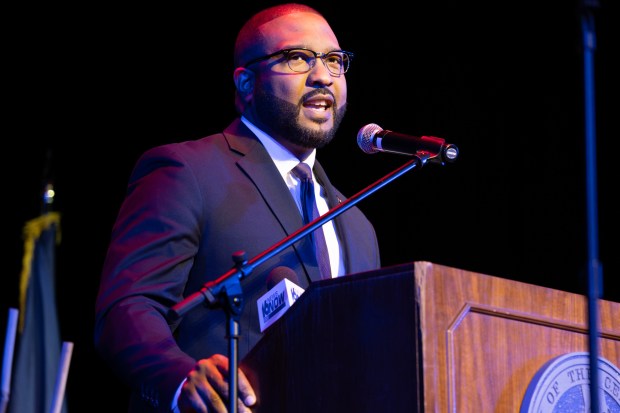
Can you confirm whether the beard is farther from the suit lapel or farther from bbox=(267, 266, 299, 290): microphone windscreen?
bbox=(267, 266, 299, 290): microphone windscreen

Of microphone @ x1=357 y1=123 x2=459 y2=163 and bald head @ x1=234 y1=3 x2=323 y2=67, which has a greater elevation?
bald head @ x1=234 y1=3 x2=323 y2=67

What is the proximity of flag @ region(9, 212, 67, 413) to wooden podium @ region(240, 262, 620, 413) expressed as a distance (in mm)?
2792

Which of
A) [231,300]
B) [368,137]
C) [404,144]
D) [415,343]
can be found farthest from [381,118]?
[415,343]

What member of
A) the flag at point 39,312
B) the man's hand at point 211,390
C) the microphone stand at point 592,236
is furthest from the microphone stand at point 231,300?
the flag at point 39,312

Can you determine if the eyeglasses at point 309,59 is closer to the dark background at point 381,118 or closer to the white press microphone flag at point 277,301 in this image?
the white press microphone flag at point 277,301

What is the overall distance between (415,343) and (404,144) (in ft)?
2.69

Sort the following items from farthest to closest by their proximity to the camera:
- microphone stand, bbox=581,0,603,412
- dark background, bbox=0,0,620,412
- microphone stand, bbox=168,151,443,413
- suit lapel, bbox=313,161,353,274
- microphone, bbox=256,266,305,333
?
dark background, bbox=0,0,620,412 < suit lapel, bbox=313,161,353,274 < microphone, bbox=256,266,305,333 < microphone stand, bbox=168,151,443,413 < microphone stand, bbox=581,0,603,412

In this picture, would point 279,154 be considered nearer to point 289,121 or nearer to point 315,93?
point 289,121

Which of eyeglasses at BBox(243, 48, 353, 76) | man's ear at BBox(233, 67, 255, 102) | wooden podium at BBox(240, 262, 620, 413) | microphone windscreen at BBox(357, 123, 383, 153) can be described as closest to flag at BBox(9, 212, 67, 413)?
man's ear at BBox(233, 67, 255, 102)

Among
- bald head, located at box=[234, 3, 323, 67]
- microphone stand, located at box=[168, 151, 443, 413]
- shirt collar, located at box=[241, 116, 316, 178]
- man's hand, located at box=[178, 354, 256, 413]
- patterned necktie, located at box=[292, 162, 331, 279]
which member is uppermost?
bald head, located at box=[234, 3, 323, 67]

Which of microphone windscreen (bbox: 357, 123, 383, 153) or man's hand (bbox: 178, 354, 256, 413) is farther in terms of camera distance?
microphone windscreen (bbox: 357, 123, 383, 153)

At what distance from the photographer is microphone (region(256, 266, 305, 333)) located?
211cm

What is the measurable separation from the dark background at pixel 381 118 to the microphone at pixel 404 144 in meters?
2.34

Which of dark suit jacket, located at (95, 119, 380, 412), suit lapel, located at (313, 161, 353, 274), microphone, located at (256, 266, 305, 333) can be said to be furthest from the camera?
suit lapel, located at (313, 161, 353, 274)
